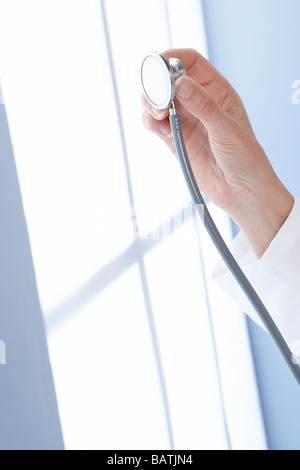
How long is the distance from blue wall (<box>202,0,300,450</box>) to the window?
10 centimetres

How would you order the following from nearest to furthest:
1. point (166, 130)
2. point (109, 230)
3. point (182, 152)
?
point (182, 152), point (166, 130), point (109, 230)

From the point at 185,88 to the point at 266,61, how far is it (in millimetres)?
737

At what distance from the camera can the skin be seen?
0.71 m

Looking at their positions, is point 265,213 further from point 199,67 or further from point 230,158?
point 199,67

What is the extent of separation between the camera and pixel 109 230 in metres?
0.85

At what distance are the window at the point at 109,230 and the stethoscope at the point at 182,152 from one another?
0.53 feet

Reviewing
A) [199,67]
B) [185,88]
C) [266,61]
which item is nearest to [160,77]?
[185,88]

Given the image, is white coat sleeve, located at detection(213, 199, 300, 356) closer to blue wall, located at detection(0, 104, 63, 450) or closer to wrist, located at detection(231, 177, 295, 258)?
wrist, located at detection(231, 177, 295, 258)

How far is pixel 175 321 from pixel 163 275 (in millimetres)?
98

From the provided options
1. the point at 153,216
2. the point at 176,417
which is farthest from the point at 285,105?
the point at 176,417

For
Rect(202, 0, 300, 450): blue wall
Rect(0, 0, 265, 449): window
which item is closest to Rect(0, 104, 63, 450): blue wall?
Rect(0, 0, 265, 449): window

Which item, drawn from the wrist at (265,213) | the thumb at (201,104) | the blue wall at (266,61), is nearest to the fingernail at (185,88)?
the thumb at (201,104)

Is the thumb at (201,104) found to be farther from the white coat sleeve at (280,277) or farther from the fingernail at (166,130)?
the white coat sleeve at (280,277)

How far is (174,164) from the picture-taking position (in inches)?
42.7
